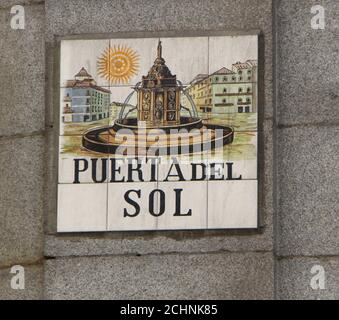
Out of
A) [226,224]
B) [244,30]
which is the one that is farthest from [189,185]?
[244,30]

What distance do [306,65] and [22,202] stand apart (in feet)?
10.1

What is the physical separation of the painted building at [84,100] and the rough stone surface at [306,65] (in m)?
1.72

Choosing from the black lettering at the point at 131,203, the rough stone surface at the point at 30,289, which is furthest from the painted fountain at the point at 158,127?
the rough stone surface at the point at 30,289

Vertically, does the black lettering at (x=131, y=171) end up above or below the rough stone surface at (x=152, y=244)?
above

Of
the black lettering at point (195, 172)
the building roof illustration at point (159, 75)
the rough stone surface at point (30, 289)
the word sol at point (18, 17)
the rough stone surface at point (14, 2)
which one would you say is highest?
the rough stone surface at point (14, 2)

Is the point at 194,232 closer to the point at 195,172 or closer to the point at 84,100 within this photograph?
the point at 195,172

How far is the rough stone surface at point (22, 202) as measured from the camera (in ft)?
59.0

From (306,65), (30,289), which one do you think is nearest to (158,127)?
(306,65)

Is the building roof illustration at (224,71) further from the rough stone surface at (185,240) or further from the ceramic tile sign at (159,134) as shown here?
the rough stone surface at (185,240)

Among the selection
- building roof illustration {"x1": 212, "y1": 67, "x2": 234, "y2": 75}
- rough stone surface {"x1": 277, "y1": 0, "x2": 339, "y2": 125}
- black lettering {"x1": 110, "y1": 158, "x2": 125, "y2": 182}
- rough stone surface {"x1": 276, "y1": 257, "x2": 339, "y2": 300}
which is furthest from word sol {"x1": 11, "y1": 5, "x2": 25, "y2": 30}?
rough stone surface {"x1": 276, "y1": 257, "x2": 339, "y2": 300}

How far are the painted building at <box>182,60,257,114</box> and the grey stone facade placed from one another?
0.12 meters

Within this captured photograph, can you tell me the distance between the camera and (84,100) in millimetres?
18031

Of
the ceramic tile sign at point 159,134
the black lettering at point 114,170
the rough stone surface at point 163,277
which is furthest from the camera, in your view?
the black lettering at point 114,170
